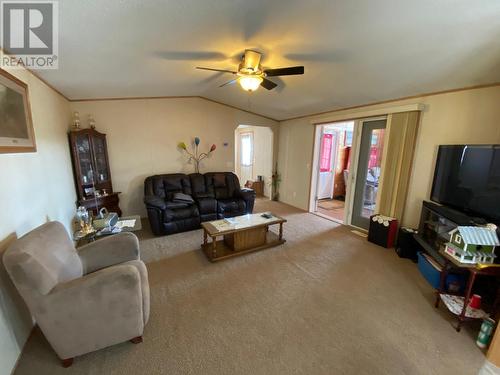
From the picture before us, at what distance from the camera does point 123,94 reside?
3.74 meters

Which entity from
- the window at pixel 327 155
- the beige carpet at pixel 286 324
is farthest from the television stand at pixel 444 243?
the window at pixel 327 155

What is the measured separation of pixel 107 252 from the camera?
1862mm

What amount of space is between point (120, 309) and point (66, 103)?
374 centimetres

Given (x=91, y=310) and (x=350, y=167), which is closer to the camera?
(x=91, y=310)

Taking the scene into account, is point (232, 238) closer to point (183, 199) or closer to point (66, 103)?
A: point (183, 199)

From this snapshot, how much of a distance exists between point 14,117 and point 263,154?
5224 millimetres

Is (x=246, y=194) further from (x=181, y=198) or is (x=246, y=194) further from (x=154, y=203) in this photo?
(x=154, y=203)

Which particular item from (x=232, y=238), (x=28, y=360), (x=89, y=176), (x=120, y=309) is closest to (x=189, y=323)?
(x=120, y=309)

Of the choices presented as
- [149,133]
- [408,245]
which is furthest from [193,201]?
[408,245]

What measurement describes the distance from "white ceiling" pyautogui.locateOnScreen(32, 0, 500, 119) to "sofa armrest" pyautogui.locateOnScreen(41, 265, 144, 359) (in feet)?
6.18

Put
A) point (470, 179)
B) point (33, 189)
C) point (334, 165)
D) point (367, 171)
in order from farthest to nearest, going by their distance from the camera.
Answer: point (334, 165) < point (367, 171) < point (470, 179) < point (33, 189)

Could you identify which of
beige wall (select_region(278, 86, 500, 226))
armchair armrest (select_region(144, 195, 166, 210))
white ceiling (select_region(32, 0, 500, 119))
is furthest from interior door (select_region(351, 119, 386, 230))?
armchair armrest (select_region(144, 195, 166, 210))

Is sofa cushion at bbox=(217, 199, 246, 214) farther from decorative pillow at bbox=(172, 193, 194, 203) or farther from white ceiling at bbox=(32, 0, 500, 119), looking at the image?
white ceiling at bbox=(32, 0, 500, 119)

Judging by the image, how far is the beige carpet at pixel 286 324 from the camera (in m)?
1.49
